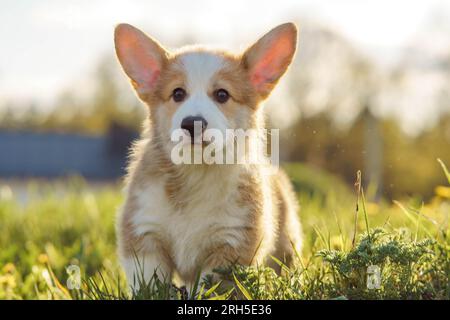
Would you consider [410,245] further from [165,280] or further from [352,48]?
[352,48]

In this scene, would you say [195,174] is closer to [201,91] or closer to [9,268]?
[201,91]

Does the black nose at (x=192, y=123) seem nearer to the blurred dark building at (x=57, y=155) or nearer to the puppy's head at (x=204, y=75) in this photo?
the puppy's head at (x=204, y=75)

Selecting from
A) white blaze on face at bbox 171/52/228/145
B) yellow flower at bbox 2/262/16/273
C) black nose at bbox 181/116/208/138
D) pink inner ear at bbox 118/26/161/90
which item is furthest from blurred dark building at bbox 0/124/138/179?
black nose at bbox 181/116/208/138

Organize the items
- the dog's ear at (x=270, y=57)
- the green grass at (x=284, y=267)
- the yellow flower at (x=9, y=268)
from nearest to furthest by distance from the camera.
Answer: the green grass at (x=284, y=267) < the dog's ear at (x=270, y=57) < the yellow flower at (x=9, y=268)

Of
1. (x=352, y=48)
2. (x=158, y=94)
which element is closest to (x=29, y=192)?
(x=158, y=94)

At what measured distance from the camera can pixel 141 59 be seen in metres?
3.79

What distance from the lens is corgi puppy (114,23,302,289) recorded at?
132 inches

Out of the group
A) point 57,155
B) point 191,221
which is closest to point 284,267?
point 191,221

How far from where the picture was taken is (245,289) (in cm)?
291

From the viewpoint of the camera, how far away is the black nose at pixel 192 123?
3125 mm

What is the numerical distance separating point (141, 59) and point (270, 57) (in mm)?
773

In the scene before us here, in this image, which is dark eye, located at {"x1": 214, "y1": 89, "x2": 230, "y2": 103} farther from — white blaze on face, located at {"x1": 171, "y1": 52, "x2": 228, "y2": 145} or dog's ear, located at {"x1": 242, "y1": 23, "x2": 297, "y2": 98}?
dog's ear, located at {"x1": 242, "y1": 23, "x2": 297, "y2": 98}

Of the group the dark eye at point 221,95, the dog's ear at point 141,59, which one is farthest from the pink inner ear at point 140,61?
the dark eye at point 221,95

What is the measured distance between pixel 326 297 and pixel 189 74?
1433mm
